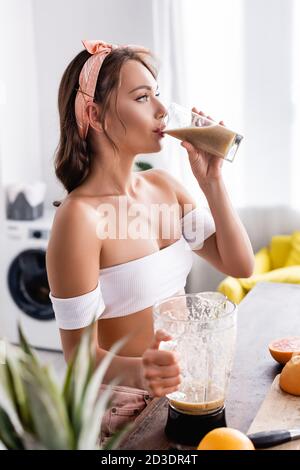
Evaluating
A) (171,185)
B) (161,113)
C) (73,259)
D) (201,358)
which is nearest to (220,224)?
(171,185)

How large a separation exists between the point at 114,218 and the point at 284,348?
481mm

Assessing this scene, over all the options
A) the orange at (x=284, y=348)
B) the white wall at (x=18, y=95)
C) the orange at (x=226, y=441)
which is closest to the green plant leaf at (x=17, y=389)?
the orange at (x=226, y=441)

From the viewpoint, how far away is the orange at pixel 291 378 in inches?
44.8

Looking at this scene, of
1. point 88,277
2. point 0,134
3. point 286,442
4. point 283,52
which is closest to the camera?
point 286,442

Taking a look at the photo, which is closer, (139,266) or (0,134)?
(139,266)

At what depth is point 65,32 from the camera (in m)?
4.05

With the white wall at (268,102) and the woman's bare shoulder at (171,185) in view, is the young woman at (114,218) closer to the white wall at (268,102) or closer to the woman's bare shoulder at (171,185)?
the woman's bare shoulder at (171,185)

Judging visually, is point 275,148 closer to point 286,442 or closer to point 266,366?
point 266,366

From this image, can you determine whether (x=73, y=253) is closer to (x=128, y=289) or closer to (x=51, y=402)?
(x=128, y=289)

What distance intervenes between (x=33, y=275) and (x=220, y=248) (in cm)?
242

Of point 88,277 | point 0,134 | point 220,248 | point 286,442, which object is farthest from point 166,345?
point 0,134

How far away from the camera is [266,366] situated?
132cm

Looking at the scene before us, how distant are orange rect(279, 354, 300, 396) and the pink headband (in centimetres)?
71

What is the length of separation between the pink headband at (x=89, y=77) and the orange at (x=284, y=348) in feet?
2.15
